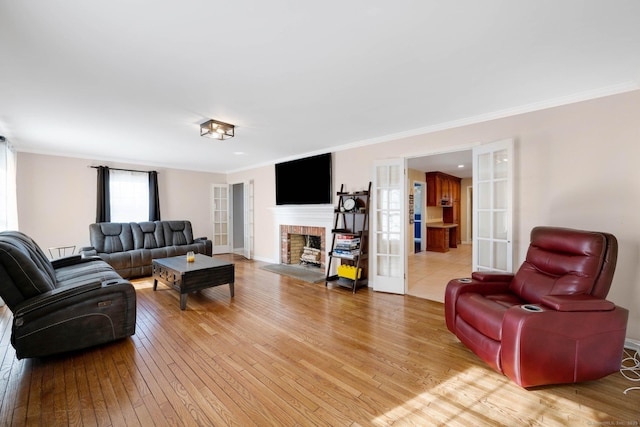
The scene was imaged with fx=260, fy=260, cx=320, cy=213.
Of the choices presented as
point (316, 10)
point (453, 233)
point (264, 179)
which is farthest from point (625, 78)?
point (453, 233)

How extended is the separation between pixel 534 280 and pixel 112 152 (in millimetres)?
6714

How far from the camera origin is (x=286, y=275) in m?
4.96

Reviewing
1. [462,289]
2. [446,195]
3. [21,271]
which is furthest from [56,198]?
[446,195]

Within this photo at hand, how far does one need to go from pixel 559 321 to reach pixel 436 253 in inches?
235

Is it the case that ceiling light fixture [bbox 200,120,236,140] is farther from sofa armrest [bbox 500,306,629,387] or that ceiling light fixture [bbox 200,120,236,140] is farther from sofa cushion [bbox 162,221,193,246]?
sofa armrest [bbox 500,306,629,387]

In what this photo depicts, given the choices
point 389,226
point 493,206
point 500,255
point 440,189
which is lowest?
point 500,255

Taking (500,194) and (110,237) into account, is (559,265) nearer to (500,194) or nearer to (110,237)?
(500,194)

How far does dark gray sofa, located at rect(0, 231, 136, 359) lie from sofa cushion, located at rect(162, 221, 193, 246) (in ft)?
10.1

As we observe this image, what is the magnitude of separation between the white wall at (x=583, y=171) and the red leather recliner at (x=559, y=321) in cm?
56

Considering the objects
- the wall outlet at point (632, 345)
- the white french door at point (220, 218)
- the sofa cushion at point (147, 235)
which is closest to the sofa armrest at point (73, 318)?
the sofa cushion at point (147, 235)

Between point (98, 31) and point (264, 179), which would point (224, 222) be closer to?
point (264, 179)

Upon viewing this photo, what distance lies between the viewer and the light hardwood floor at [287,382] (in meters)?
1.61

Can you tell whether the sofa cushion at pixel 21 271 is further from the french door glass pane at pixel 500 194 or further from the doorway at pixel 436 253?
the french door glass pane at pixel 500 194

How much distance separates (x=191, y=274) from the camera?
330 centimetres
